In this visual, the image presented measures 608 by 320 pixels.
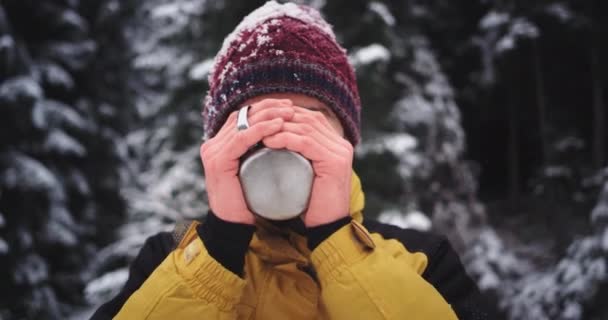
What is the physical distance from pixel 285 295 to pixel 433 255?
18.1 inches

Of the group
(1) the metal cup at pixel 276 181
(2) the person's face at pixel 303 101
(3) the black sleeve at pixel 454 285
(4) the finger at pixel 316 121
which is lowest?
(3) the black sleeve at pixel 454 285

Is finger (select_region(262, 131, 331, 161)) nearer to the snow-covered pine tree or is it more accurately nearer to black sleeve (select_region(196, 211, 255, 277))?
black sleeve (select_region(196, 211, 255, 277))

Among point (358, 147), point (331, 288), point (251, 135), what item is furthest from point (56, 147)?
point (331, 288)

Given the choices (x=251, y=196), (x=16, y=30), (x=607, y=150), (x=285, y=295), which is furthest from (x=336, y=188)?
(x=607, y=150)

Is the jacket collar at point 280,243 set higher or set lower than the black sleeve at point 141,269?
higher

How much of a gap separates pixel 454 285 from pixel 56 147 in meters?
5.48

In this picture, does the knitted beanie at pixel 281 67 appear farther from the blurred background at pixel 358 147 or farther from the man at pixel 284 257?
the blurred background at pixel 358 147

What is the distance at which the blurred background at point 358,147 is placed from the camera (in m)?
3.42

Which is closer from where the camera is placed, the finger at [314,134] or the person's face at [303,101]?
the finger at [314,134]

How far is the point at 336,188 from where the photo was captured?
0.93 meters

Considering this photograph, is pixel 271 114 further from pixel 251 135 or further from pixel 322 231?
pixel 322 231

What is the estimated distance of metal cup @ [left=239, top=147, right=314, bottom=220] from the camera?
0.90m

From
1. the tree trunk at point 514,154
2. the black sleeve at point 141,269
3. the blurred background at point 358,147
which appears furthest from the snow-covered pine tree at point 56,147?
the tree trunk at point 514,154

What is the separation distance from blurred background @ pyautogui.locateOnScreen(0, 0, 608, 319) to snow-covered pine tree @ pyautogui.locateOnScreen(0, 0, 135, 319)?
2 cm
